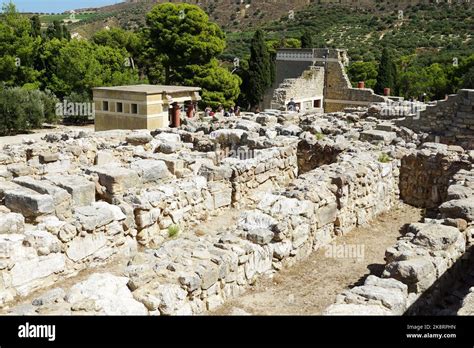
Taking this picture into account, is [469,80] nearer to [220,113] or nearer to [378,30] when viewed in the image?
[220,113]

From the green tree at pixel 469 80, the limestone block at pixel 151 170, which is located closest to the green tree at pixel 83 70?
the green tree at pixel 469 80

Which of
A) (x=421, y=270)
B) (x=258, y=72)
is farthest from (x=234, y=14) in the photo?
(x=421, y=270)

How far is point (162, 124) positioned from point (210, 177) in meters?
13.9

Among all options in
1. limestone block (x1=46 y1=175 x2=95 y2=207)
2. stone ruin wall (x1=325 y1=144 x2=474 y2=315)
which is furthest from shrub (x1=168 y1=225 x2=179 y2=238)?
stone ruin wall (x1=325 y1=144 x2=474 y2=315)

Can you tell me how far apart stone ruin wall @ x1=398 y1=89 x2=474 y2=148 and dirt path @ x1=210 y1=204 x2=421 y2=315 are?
219 inches

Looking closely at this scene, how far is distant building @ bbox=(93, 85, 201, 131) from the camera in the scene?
23.5m

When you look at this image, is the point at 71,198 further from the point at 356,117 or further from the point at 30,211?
the point at 356,117

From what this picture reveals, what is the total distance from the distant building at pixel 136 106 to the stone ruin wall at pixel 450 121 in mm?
11578

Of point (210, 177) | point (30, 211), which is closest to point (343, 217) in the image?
point (210, 177)

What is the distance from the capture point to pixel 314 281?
772 cm

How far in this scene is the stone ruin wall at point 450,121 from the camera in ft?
47.0

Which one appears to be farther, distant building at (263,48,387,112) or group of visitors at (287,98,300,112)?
distant building at (263,48,387,112)

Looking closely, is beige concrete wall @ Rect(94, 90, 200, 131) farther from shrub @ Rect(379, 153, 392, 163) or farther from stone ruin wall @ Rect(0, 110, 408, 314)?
shrub @ Rect(379, 153, 392, 163)

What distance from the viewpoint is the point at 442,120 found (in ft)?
49.4
